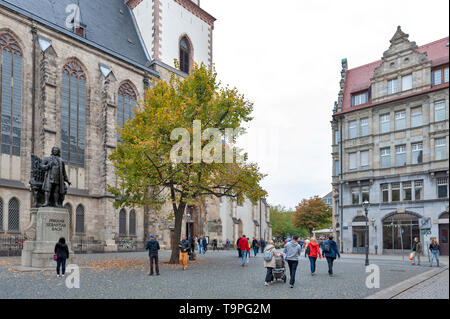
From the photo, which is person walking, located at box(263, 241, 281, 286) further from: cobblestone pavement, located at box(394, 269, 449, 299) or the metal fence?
the metal fence

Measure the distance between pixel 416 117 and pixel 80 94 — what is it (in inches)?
957

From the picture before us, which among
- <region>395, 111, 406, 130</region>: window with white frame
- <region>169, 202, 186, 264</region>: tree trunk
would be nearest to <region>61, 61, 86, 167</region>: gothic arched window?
<region>169, 202, 186, 264</region>: tree trunk

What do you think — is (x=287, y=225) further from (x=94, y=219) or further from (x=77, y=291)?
(x=77, y=291)

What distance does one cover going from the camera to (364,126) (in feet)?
63.8

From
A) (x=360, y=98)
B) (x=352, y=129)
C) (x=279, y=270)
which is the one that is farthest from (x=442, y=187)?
(x=279, y=270)

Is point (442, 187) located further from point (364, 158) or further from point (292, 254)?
point (292, 254)

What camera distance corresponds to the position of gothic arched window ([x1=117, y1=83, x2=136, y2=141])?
34844 mm

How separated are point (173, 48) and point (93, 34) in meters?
9.11

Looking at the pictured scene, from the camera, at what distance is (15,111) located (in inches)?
1063

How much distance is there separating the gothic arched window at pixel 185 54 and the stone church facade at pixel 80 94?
154cm

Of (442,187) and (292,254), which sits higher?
(442,187)

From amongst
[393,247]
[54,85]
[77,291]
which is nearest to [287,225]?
[393,247]

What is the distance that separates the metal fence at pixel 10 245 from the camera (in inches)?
942

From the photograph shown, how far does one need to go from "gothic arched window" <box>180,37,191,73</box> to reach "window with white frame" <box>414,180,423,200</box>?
25.8 metres
